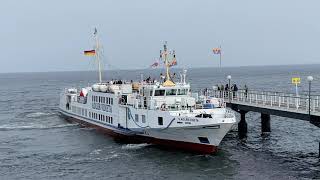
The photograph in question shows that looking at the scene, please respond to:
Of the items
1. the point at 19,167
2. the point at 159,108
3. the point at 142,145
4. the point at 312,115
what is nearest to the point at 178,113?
the point at 159,108

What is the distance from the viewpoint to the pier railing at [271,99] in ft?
136

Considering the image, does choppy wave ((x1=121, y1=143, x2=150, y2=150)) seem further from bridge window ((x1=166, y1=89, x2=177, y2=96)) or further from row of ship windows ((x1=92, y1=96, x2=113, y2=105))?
Result: row of ship windows ((x1=92, y1=96, x2=113, y2=105))

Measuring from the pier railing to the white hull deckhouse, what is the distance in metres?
3.81

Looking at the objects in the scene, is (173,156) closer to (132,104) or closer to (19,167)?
(132,104)

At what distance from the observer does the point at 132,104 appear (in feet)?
167

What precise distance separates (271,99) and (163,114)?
10611mm

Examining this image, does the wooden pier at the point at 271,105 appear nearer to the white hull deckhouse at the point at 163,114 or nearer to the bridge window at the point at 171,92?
the white hull deckhouse at the point at 163,114

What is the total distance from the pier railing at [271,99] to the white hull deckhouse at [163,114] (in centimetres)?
381

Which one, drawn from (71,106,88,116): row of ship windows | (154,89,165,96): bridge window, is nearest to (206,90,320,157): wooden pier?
(154,89,165,96): bridge window

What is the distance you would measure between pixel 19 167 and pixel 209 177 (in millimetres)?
17359

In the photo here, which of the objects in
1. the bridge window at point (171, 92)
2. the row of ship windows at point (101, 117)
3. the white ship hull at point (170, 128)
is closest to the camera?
the white ship hull at point (170, 128)

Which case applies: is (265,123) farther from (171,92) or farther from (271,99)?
(171,92)

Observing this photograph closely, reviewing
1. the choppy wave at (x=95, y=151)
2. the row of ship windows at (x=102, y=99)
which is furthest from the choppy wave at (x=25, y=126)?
the choppy wave at (x=95, y=151)

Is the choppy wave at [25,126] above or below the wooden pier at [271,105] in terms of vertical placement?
below
